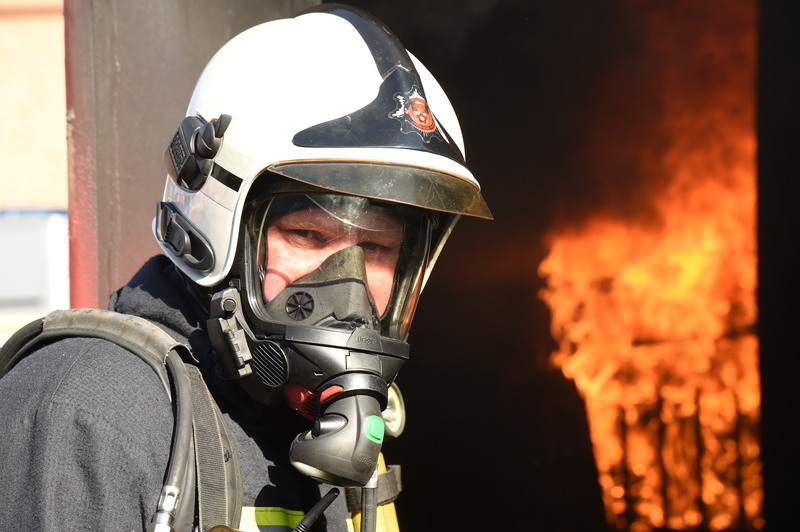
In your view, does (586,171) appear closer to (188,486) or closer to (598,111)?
(598,111)

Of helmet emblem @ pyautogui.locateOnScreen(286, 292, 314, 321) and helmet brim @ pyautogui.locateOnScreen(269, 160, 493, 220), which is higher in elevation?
helmet brim @ pyautogui.locateOnScreen(269, 160, 493, 220)

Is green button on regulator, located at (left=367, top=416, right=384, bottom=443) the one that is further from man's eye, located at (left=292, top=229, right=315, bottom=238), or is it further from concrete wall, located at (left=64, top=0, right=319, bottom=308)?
concrete wall, located at (left=64, top=0, right=319, bottom=308)

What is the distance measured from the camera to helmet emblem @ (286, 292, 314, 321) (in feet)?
5.66

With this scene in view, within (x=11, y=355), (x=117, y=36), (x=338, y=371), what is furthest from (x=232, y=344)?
(x=117, y=36)

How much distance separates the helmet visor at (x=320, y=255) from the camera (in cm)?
174

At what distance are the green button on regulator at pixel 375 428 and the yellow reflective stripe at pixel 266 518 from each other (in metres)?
0.30

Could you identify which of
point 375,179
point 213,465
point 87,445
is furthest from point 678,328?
point 87,445

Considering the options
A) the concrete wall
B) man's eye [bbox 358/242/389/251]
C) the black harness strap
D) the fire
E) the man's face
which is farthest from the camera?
the fire

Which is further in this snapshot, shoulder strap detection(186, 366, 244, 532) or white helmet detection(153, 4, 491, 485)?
white helmet detection(153, 4, 491, 485)

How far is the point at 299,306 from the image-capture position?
173cm

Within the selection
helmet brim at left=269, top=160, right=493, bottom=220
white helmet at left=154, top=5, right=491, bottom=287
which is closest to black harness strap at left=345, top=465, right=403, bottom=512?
white helmet at left=154, top=5, right=491, bottom=287

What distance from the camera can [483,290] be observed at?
3.93m

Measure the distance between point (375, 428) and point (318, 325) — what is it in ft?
0.91

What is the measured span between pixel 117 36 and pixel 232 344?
184 cm
